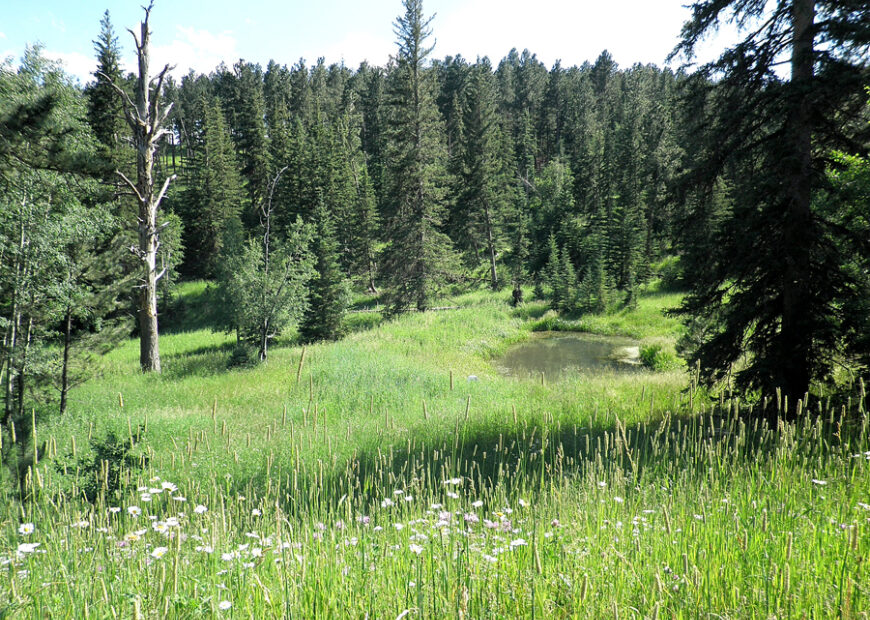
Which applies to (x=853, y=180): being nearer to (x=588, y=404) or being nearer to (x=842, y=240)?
(x=842, y=240)

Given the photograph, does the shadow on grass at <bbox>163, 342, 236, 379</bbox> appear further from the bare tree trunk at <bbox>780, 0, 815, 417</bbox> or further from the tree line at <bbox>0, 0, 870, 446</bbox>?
the bare tree trunk at <bbox>780, 0, 815, 417</bbox>

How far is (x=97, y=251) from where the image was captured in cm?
1351

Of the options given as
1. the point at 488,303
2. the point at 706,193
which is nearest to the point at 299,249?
the point at 706,193

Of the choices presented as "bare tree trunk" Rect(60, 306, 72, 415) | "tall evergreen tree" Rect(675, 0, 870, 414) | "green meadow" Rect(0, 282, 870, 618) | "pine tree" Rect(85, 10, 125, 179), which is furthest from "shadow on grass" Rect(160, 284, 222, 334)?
"tall evergreen tree" Rect(675, 0, 870, 414)

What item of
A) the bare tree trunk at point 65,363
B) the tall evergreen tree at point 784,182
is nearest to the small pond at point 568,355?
the tall evergreen tree at point 784,182

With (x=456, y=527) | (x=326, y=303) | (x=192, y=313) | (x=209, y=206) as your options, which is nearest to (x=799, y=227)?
(x=456, y=527)

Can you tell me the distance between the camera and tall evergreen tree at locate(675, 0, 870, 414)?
686cm

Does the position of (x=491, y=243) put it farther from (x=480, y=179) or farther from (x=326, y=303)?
(x=326, y=303)

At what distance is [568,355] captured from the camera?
22984 mm

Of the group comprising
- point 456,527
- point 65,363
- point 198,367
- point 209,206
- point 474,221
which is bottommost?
point 198,367

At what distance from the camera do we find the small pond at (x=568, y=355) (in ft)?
65.4

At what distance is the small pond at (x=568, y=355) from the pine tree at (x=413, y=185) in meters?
7.40

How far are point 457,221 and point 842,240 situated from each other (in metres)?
34.8

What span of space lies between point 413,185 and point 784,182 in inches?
932
